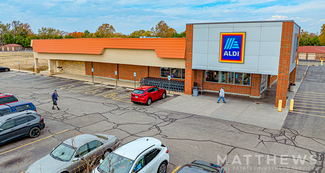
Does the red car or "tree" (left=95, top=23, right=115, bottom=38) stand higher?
"tree" (left=95, top=23, right=115, bottom=38)

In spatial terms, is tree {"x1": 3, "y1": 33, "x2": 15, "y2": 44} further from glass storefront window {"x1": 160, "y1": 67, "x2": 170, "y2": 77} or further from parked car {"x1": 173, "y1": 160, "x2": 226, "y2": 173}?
parked car {"x1": 173, "y1": 160, "x2": 226, "y2": 173}

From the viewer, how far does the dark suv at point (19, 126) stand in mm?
11289

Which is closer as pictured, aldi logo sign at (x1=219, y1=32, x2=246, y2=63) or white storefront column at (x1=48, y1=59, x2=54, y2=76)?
aldi logo sign at (x1=219, y1=32, x2=246, y2=63)

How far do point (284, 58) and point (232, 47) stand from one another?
4.12m

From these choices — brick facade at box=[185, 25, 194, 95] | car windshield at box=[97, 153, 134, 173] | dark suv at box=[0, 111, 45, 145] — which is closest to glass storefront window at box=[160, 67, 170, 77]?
brick facade at box=[185, 25, 194, 95]

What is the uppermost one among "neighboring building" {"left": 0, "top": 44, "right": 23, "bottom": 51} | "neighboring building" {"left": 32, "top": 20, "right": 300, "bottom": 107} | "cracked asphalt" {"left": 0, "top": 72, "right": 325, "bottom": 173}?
"neighboring building" {"left": 0, "top": 44, "right": 23, "bottom": 51}

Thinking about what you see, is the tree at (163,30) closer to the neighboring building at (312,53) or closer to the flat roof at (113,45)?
the neighboring building at (312,53)

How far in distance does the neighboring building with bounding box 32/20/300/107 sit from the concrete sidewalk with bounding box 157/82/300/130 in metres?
1.24

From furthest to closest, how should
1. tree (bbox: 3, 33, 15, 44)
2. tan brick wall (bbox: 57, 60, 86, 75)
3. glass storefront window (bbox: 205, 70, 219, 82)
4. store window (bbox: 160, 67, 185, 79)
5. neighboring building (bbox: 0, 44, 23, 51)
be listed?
tree (bbox: 3, 33, 15, 44), neighboring building (bbox: 0, 44, 23, 51), tan brick wall (bbox: 57, 60, 86, 75), store window (bbox: 160, 67, 185, 79), glass storefront window (bbox: 205, 70, 219, 82)

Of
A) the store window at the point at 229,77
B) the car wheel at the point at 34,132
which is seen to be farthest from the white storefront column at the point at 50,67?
the car wheel at the point at 34,132

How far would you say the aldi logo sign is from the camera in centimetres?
1859

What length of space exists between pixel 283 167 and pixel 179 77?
1713cm

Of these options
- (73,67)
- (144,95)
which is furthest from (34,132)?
(73,67)

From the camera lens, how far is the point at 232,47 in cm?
1903
